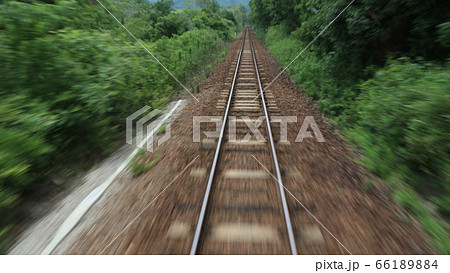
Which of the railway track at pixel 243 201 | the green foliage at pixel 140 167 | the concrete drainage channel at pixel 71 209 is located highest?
the railway track at pixel 243 201

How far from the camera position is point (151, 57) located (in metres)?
7.90

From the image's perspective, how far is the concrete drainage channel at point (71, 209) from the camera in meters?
2.70

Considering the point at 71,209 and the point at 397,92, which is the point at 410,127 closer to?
the point at 397,92

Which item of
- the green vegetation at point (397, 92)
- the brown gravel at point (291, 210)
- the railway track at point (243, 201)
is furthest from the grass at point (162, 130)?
the green vegetation at point (397, 92)

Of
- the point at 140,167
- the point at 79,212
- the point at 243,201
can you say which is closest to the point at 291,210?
the point at 243,201

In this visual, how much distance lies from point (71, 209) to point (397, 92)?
615 cm

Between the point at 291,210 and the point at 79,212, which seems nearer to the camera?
the point at 291,210

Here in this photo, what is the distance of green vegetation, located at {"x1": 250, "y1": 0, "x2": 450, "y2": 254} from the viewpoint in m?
3.12

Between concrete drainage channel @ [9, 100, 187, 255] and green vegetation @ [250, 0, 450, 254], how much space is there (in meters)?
4.54

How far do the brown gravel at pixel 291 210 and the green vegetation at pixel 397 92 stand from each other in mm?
348

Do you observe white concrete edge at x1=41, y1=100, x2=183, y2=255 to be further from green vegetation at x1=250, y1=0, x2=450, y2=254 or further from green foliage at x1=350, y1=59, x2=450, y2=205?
green foliage at x1=350, y1=59, x2=450, y2=205

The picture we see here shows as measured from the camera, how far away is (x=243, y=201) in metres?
3.23

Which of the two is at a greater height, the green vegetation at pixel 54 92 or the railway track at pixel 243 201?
the green vegetation at pixel 54 92

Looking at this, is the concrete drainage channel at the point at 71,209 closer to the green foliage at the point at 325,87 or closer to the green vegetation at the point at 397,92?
the green vegetation at the point at 397,92
